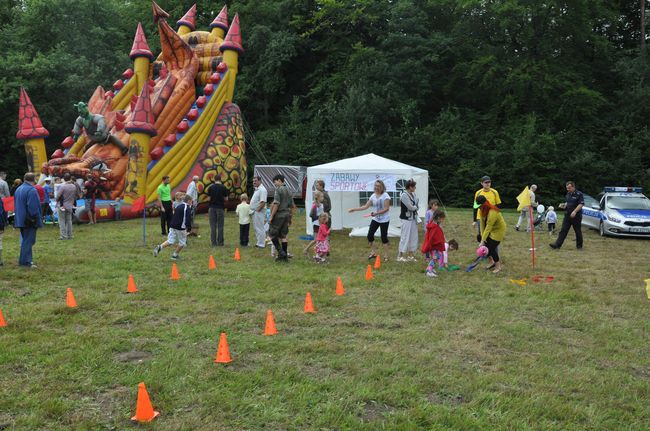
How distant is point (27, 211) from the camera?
29.8 feet

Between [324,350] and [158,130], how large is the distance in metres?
17.1

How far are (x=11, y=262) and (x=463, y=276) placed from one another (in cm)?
826

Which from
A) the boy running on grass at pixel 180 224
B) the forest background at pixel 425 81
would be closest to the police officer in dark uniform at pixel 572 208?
the boy running on grass at pixel 180 224

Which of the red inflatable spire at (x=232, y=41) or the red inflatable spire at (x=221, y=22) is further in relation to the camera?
the red inflatable spire at (x=221, y=22)

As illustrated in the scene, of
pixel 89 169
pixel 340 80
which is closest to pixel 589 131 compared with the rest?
pixel 340 80

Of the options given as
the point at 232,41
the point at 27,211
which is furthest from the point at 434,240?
the point at 232,41

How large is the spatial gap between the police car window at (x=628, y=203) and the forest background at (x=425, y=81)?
11877mm

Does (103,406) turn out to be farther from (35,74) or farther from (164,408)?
(35,74)

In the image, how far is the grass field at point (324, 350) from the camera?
4000mm

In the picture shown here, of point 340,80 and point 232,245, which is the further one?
point 340,80

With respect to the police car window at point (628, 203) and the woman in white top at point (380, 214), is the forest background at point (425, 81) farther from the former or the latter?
the woman in white top at point (380, 214)

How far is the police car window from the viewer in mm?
16156

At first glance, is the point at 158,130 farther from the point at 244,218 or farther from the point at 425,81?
the point at 425,81

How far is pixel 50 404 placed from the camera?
402 cm
